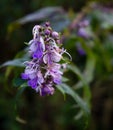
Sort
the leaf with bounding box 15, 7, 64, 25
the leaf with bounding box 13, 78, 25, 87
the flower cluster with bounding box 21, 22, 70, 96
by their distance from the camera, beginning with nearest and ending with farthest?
1. the flower cluster with bounding box 21, 22, 70, 96
2. the leaf with bounding box 13, 78, 25, 87
3. the leaf with bounding box 15, 7, 64, 25

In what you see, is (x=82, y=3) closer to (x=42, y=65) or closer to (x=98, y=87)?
(x=98, y=87)

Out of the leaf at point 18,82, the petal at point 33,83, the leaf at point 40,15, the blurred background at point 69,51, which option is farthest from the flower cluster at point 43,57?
the leaf at point 40,15

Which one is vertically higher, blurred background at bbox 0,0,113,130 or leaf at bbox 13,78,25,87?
blurred background at bbox 0,0,113,130

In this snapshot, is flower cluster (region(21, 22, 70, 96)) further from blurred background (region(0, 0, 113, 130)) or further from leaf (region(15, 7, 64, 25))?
leaf (region(15, 7, 64, 25))

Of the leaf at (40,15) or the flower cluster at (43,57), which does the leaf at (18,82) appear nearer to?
the flower cluster at (43,57)

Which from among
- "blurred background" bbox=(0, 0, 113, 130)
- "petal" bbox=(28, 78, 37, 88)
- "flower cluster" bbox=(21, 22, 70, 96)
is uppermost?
"blurred background" bbox=(0, 0, 113, 130)

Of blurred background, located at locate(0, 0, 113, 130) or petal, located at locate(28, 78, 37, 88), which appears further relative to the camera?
blurred background, located at locate(0, 0, 113, 130)

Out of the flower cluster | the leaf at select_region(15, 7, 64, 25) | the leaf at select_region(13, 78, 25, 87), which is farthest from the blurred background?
the flower cluster
